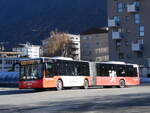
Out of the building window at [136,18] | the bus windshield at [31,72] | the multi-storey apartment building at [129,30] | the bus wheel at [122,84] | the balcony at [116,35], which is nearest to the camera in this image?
the bus windshield at [31,72]

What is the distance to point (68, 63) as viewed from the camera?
34.3 metres

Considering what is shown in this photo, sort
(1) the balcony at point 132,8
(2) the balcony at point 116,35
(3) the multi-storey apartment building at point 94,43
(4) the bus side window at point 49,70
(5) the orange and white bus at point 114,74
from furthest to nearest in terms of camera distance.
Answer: (3) the multi-storey apartment building at point 94,43 < (2) the balcony at point 116,35 < (1) the balcony at point 132,8 < (5) the orange and white bus at point 114,74 < (4) the bus side window at point 49,70

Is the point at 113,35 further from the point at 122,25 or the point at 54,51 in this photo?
the point at 54,51

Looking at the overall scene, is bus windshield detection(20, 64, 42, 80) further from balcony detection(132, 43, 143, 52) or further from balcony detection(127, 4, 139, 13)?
balcony detection(127, 4, 139, 13)

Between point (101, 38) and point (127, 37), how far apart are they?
54.2 metres

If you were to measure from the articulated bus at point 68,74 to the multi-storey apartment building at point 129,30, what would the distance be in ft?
130

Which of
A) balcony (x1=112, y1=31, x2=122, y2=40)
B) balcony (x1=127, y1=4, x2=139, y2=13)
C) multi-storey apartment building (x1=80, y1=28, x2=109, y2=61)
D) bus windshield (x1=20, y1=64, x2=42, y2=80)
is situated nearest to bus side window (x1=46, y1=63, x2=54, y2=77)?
bus windshield (x1=20, y1=64, x2=42, y2=80)

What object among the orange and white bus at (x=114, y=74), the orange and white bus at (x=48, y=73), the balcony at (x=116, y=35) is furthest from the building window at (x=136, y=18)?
the orange and white bus at (x=48, y=73)

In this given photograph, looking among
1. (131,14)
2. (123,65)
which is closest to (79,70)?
(123,65)

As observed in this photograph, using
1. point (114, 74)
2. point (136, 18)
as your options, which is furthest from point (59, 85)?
point (136, 18)

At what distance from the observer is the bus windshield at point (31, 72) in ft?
103

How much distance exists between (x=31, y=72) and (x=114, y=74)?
11.4 m

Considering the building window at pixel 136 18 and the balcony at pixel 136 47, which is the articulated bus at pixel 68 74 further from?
the building window at pixel 136 18

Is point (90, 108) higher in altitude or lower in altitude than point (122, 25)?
lower
